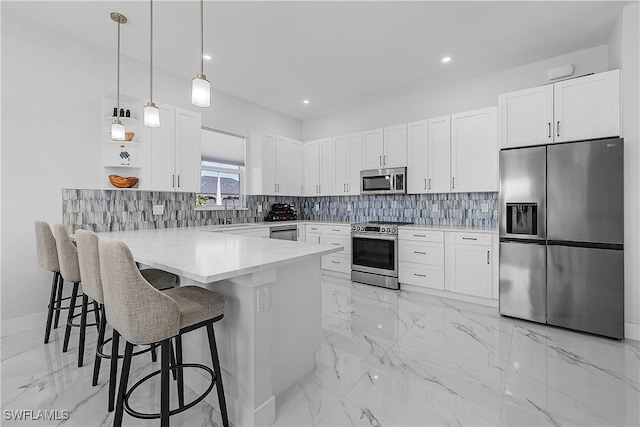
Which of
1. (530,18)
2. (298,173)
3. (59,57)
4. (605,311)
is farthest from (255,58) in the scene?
(605,311)

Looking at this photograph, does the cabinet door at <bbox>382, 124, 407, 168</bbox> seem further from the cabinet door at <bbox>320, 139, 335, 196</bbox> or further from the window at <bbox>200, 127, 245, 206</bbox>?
the window at <bbox>200, 127, 245, 206</bbox>

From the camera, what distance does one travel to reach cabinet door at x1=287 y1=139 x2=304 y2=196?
5.43 meters

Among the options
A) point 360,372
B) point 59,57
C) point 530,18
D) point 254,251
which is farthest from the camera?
point 59,57

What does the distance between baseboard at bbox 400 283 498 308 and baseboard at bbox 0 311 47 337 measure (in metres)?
4.07

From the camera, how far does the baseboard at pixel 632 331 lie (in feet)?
8.54

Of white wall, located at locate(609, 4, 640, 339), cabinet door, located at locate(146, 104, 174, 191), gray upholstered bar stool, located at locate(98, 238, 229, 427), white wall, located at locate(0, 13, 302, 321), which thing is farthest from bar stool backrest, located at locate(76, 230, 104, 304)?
Answer: white wall, located at locate(609, 4, 640, 339)

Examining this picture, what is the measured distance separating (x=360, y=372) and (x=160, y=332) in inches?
55.3

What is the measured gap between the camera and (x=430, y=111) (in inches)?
176

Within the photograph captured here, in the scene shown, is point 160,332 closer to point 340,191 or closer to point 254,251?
point 254,251

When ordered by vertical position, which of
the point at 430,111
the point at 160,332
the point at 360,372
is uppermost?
the point at 430,111

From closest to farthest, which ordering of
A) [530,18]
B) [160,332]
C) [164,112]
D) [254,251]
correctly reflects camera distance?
[160,332]
[254,251]
[530,18]
[164,112]

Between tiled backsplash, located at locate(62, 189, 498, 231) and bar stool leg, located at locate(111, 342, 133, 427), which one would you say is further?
tiled backsplash, located at locate(62, 189, 498, 231)

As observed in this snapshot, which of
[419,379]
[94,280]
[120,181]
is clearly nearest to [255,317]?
[94,280]

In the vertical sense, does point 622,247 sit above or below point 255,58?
below
